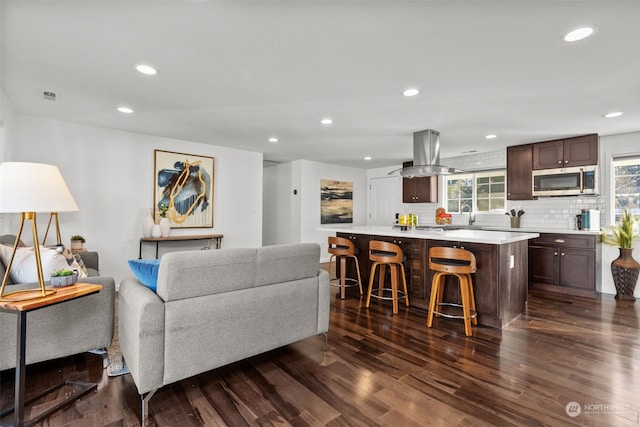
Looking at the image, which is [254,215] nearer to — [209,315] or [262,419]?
[209,315]

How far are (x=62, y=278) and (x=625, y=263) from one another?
6.07 meters

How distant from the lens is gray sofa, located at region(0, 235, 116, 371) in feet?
6.28

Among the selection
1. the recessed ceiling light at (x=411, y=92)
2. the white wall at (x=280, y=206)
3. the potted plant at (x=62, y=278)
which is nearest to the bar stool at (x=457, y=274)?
the recessed ceiling light at (x=411, y=92)

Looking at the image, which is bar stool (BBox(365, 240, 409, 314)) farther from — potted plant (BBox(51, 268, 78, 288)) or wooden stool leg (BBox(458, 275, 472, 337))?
potted plant (BBox(51, 268, 78, 288))

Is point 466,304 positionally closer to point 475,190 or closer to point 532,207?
point 532,207

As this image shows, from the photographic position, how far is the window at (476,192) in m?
5.76

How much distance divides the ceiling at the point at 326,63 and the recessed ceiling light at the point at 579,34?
0.17 feet

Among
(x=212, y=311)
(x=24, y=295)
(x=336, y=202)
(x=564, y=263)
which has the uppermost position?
(x=336, y=202)

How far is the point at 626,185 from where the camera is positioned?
4.44 m

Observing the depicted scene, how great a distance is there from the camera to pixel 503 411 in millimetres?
1769

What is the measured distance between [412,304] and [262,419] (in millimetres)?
2479

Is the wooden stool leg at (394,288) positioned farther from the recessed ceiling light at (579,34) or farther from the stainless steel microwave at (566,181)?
the stainless steel microwave at (566,181)

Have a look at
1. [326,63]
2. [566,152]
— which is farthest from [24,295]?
[566,152]

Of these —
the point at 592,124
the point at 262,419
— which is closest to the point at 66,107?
the point at 262,419
